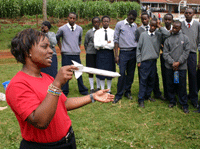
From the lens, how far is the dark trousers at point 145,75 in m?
5.21

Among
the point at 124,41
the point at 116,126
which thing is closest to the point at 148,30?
the point at 124,41

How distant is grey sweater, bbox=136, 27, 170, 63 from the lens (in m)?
5.09

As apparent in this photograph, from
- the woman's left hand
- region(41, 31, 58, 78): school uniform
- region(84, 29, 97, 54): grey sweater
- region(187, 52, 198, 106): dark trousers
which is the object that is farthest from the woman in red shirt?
region(84, 29, 97, 54): grey sweater

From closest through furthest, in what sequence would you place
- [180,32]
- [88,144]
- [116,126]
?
[88,144] → [116,126] → [180,32]

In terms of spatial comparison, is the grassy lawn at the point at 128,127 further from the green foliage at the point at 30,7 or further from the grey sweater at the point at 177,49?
the green foliage at the point at 30,7

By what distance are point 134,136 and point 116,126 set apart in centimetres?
52

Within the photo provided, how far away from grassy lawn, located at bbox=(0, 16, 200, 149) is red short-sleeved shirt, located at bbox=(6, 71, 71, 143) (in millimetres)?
1972

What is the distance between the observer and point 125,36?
17.9 ft

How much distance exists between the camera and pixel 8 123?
14.6 feet

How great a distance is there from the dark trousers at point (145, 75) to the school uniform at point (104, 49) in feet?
3.36

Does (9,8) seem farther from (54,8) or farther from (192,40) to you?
(192,40)

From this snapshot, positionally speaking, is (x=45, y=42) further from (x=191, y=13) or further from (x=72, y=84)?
(x=72, y=84)

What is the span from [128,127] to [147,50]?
6.47 feet

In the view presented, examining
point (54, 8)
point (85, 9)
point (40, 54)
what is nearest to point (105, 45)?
point (40, 54)
